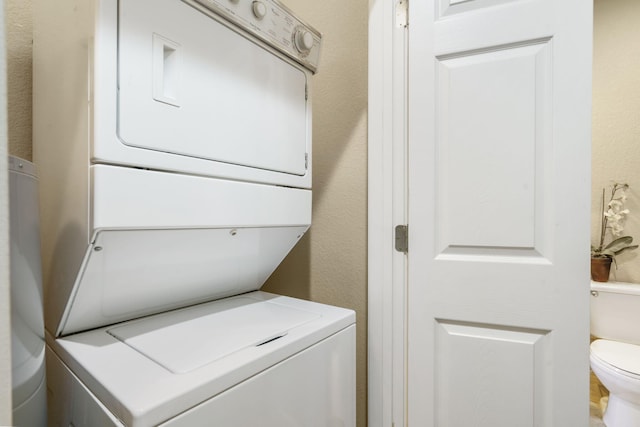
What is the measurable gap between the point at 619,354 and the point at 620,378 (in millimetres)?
314

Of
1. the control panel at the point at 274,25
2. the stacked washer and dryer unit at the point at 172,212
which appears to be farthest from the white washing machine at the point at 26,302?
the control panel at the point at 274,25

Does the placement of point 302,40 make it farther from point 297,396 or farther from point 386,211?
point 297,396

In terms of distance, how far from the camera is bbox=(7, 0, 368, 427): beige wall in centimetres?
Answer: 150

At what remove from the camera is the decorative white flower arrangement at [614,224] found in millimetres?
2439

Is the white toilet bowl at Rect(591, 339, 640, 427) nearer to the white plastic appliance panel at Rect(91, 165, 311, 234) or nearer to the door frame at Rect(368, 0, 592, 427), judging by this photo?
the door frame at Rect(368, 0, 592, 427)

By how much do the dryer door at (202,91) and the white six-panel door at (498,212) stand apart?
0.58m

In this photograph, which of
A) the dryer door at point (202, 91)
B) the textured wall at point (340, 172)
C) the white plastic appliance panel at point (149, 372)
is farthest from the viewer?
the textured wall at point (340, 172)

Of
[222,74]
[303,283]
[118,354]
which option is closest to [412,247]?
[303,283]

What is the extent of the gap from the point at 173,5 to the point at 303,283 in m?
1.28

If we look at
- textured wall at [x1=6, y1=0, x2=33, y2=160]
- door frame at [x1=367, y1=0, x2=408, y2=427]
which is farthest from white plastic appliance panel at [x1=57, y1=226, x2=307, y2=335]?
textured wall at [x1=6, y1=0, x2=33, y2=160]

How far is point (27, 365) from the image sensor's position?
713mm

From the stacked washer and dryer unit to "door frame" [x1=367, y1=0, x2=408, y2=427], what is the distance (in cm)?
32

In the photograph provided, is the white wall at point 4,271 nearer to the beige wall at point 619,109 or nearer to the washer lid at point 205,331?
the washer lid at point 205,331

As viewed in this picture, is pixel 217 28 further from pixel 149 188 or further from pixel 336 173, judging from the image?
pixel 336 173
